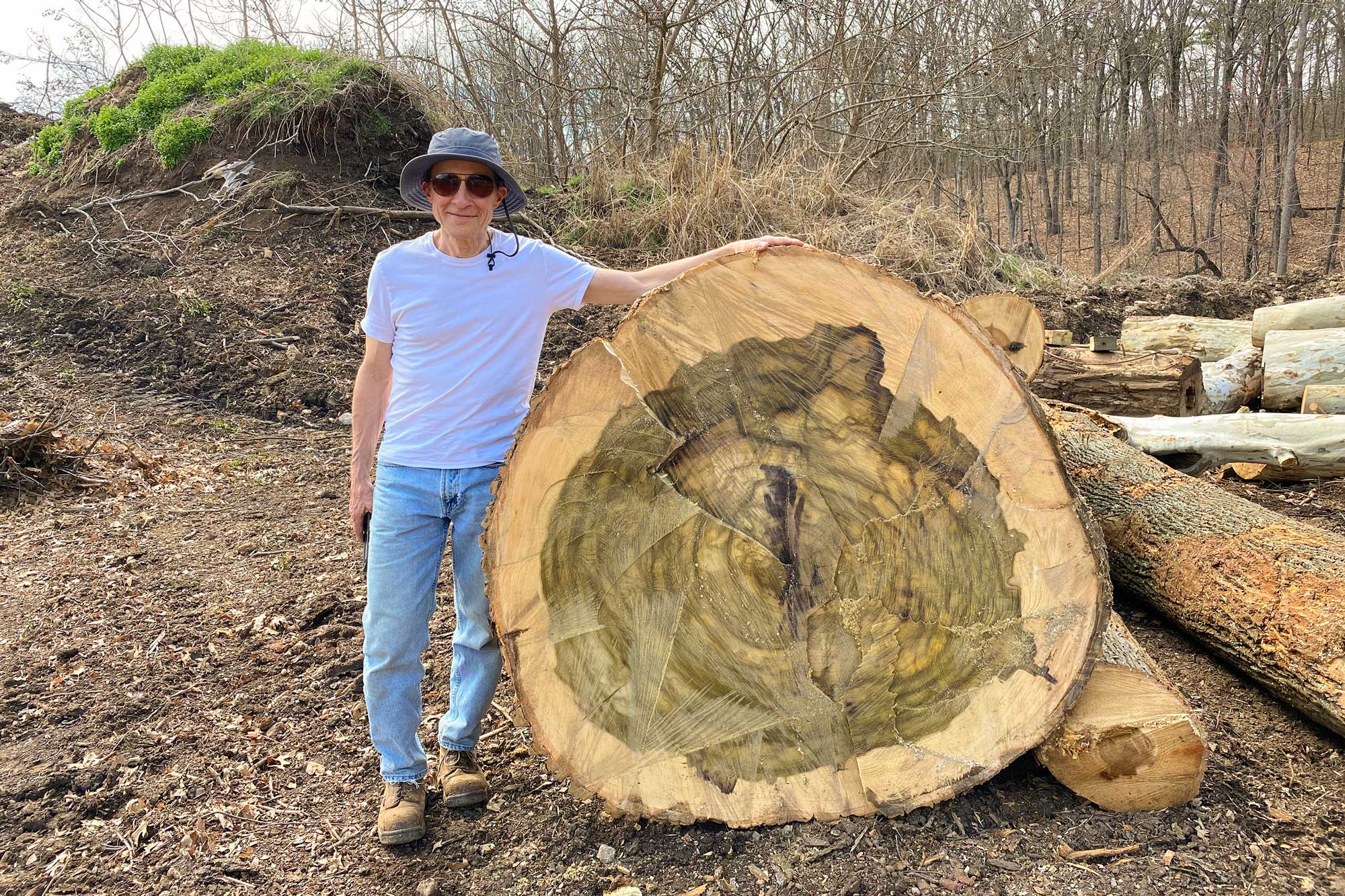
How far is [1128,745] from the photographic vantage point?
1920 mm

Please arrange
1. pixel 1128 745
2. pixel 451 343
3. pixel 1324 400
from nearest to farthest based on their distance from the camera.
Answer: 1. pixel 1128 745
2. pixel 451 343
3. pixel 1324 400

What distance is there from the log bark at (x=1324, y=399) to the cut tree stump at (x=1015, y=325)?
1.77m

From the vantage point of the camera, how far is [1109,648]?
2080mm

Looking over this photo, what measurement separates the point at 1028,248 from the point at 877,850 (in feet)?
32.1

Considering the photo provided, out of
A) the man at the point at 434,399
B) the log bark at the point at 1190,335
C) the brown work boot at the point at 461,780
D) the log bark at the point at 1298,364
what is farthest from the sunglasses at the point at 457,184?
the log bark at the point at 1190,335

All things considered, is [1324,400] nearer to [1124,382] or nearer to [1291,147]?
[1124,382]

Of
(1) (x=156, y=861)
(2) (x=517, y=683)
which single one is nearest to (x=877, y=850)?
(2) (x=517, y=683)

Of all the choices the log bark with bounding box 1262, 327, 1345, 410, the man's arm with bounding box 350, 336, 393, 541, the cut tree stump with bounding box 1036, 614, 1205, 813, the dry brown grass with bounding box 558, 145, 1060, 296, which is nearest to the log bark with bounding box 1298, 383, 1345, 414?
the log bark with bounding box 1262, 327, 1345, 410

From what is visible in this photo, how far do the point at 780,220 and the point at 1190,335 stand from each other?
11.1ft

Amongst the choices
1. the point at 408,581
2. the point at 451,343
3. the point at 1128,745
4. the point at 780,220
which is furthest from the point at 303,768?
the point at 780,220

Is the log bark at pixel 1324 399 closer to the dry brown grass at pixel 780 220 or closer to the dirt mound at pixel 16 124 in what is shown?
the dry brown grass at pixel 780 220

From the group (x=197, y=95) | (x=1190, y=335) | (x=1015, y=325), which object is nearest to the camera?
(x=1015, y=325)

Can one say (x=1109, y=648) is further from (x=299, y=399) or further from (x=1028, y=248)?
(x=1028, y=248)

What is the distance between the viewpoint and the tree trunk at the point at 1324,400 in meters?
4.98
